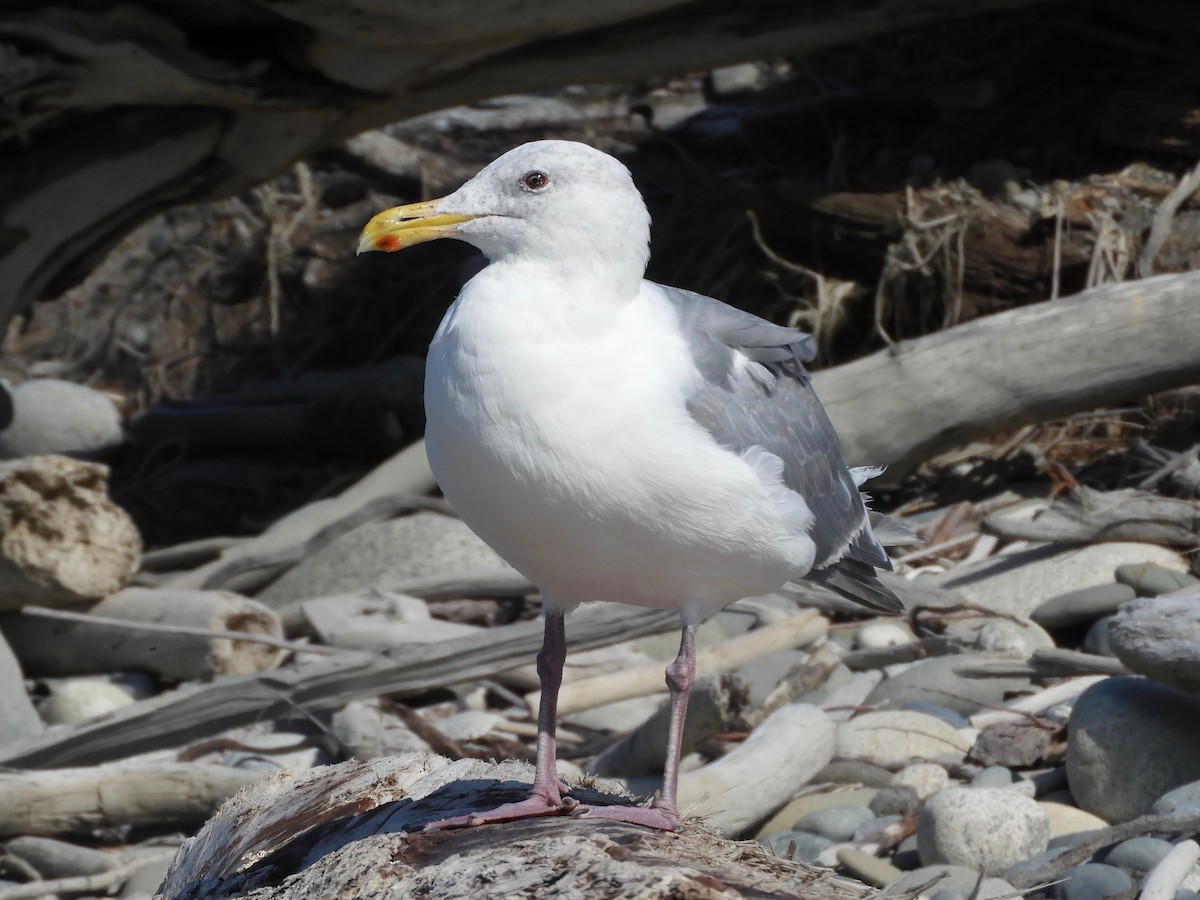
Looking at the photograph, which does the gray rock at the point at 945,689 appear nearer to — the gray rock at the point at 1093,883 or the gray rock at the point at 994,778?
the gray rock at the point at 994,778

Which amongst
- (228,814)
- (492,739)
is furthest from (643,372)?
(492,739)

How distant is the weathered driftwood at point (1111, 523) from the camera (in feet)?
18.1

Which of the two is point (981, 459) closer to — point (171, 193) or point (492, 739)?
point (492, 739)

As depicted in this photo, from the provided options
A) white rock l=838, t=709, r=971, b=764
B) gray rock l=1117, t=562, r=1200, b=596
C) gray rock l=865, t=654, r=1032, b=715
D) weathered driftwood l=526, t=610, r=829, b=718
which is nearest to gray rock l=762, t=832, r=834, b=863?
white rock l=838, t=709, r=971, b=764

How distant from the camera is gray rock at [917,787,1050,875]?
377 cm

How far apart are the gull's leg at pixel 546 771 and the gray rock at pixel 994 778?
5.67 ft

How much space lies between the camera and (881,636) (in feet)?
18.1

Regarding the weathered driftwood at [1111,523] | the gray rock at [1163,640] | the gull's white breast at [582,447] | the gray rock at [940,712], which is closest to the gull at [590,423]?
the gull's white breast at [582,447]

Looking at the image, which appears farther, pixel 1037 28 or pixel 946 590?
pixel 1037 28

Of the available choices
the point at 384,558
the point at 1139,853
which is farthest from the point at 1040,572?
the point at 384,558

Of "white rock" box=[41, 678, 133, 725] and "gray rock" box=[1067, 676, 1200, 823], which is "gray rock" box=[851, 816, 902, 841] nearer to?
"gray rock" box=[1067, 676, 1200, 823]

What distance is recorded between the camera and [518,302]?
2.80 m

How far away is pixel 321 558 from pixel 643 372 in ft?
14.0

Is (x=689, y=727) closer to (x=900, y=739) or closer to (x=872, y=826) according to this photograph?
(x=872, y=826)
